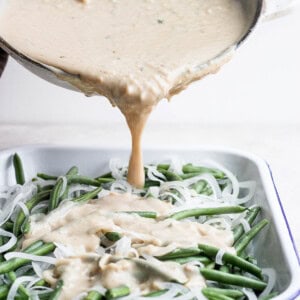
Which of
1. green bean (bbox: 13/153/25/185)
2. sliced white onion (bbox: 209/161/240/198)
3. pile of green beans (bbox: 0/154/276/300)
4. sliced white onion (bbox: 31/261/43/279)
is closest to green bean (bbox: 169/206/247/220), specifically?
pile of green beans (bbox: 0/154/276/300)

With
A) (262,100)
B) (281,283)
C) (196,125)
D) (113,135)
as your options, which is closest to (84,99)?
(113,135)

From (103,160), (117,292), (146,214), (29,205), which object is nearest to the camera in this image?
(117,292)

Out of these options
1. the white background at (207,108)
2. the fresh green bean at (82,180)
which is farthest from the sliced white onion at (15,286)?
the white background at (207,108)

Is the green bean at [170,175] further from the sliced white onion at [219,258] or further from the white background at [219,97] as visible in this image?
the white background at [219,97]

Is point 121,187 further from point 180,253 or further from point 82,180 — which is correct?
point 180,253

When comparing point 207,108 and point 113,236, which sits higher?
point 113,236

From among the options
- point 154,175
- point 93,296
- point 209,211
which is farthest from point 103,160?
point 93,296

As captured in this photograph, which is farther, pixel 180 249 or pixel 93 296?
pixel 180 249

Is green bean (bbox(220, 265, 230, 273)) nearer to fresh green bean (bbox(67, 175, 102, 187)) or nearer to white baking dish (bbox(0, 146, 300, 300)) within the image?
white baking dish (bbox(0, 146, 300, 300))
